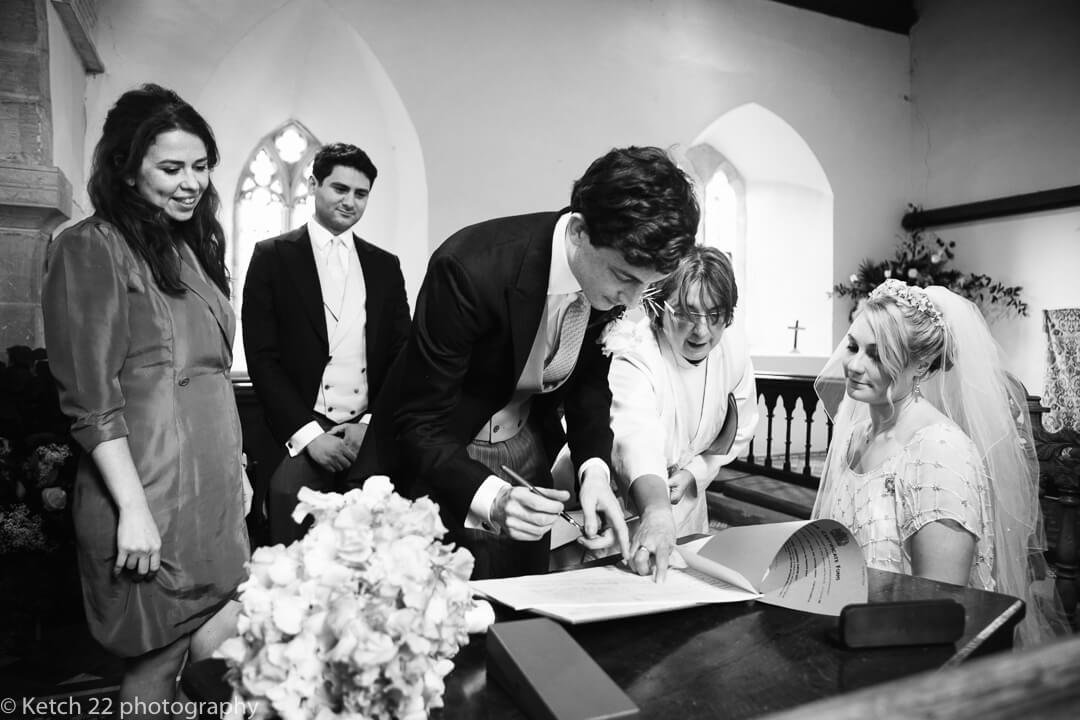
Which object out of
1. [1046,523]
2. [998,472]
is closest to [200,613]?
[998,472]

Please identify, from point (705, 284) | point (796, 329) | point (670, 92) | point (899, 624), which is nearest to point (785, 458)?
point (796, 329)

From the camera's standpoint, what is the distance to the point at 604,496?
66.4 inches

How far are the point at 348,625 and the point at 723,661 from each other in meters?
0.62

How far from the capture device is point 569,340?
1905mm

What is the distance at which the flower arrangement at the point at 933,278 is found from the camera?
8.39 metres

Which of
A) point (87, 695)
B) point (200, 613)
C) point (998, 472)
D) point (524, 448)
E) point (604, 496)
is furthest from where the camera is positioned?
point (87, 695)

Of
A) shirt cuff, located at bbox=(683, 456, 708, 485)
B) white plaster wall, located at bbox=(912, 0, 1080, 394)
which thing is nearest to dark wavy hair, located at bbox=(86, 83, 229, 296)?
shirt cuff, located at bbox=(683, 456, 708, 485)

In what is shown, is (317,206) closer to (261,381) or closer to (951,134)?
(261,381)

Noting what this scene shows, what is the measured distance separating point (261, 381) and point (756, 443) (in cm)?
643

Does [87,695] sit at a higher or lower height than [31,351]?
lower

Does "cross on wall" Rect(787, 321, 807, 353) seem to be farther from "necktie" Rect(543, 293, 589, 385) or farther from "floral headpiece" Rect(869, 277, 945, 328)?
"necktie" Rect(543, 293, 589, 385)

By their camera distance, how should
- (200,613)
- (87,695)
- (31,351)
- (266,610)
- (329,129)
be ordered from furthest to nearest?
(329,129) < (31,351) < (87,695) < (200,613) < (266,610)

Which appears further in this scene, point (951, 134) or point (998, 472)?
point (951, 134)

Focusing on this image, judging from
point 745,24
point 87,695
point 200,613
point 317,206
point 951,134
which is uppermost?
point 745,24
